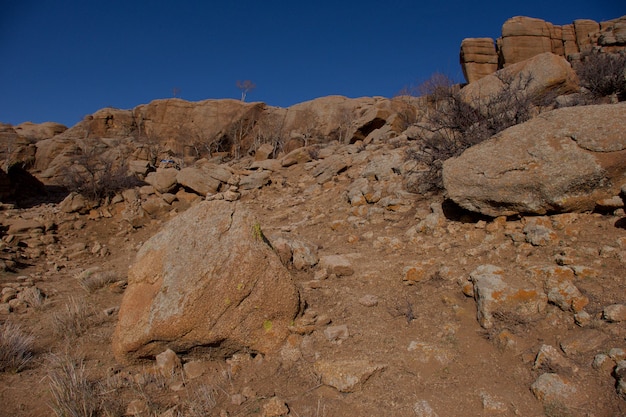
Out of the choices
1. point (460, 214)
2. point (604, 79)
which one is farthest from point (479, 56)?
point (460, 214)

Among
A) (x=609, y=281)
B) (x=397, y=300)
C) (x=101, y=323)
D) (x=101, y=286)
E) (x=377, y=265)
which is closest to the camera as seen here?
(x=609, y=281)

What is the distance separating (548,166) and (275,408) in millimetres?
2950

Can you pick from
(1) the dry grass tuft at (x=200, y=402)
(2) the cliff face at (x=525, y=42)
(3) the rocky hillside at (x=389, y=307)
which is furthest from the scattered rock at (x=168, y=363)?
(2) the cliff face at (x=525, y=42)

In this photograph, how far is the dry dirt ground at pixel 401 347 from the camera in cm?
186

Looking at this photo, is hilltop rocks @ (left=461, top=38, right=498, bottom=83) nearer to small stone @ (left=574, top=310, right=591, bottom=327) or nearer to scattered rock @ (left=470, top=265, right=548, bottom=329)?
scattered rock @ (left=470, top=265, right=548, bottom=329)

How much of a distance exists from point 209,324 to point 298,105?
22.5m

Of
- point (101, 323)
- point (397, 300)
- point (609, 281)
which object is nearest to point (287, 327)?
point (397, 300)

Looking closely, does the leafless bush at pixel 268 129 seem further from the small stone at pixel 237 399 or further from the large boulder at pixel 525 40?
the small stone at pixel 237 399

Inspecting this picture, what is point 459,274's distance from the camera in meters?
2.84

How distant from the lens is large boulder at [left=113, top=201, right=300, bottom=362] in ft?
7.58

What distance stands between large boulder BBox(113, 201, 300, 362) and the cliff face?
25.2 m

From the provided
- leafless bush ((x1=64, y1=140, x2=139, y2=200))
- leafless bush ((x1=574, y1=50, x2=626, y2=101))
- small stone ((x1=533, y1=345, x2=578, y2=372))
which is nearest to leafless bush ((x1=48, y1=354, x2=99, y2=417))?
small stone ((x1=533, y1=345, x2=578, y2=372))

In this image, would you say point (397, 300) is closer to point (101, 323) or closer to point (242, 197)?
point (101, 323)

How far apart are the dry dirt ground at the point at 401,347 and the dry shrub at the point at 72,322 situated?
1cm
